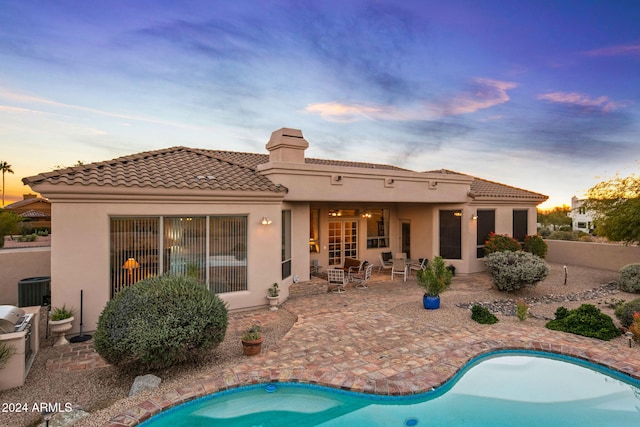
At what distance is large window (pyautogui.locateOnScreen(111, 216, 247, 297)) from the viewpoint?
9219 millimetres

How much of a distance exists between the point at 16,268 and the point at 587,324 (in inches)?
726

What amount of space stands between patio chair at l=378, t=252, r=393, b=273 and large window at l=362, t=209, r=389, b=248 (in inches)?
Result: 22.4

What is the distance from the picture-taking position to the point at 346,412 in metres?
5.70

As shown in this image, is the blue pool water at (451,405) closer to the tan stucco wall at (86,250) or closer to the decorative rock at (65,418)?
the decorative rock at (65,418)

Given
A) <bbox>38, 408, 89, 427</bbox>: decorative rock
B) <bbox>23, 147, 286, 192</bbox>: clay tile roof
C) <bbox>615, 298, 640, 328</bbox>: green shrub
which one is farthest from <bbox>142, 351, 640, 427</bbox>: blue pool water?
<bbox>23, 147, 286, 192</bbox>: clay tile roof

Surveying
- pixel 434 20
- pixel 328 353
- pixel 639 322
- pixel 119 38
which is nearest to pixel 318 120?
pixel 434 20

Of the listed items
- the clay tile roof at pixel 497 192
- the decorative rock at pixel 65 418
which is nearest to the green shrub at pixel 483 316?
the clay tile roof at pixel 497 192

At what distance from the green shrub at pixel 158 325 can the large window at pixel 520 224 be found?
18.4 meters

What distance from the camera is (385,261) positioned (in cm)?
1922

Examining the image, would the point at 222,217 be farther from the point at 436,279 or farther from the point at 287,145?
the point at 436,279

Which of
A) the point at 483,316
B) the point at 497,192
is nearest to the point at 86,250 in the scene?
the point at 483,316

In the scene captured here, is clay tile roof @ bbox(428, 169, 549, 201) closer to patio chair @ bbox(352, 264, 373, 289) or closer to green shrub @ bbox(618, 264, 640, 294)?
green shrub @ bbox(618, 264, 640, 294)

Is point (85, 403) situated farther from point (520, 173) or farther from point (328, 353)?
point (520, 173)

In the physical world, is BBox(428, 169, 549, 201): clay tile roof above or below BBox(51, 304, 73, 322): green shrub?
above
